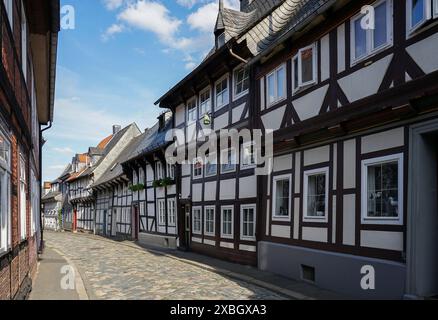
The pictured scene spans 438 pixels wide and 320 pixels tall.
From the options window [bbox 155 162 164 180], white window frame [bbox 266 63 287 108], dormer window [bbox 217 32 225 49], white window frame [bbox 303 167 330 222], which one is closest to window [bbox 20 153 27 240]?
white window frame [bbox 303 167 330 222]

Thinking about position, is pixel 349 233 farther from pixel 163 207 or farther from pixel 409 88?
pixel 163 207

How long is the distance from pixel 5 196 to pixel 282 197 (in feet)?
26.3

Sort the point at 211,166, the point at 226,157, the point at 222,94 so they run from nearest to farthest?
1. the point at 226,157
2. the point at 222,94
3. the point at 211,166

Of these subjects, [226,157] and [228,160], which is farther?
[226,157]

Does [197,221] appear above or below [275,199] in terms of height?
below

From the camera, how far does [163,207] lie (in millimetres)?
23219

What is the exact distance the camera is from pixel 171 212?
22.1m

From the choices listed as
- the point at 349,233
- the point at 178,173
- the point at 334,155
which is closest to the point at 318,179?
the point at 334,155

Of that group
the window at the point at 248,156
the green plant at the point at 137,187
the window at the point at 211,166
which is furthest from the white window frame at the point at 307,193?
the green plant at the point at 137,187

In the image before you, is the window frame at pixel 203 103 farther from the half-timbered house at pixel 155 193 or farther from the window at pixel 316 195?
the window at pixel 316 195

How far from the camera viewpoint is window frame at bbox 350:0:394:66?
27.5ft

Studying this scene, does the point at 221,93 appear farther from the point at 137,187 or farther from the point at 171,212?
the point at 137,187

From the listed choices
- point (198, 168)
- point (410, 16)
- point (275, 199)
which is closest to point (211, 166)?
point (198, 168)

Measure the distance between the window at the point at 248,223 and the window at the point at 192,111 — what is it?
234 inches
